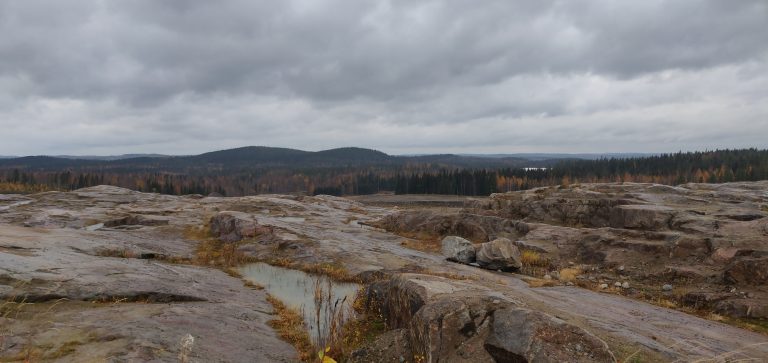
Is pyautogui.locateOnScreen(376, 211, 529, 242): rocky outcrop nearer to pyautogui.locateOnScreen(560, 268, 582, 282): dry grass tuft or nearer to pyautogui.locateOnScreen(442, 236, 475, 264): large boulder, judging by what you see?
pyautogui.locateOnScreen(442, 236, 475, 264): large boulder

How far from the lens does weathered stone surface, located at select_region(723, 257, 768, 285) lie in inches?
854

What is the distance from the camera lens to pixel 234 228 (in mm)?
44844

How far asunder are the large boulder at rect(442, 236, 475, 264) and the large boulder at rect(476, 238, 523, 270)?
1.72 meters

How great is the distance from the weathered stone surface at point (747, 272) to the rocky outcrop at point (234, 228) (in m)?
38.6

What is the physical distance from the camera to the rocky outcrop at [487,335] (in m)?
9.14

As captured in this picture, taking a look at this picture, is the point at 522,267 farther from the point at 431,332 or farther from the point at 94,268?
the point at 94,268

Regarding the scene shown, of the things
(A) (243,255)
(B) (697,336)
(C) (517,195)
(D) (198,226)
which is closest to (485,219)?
(C) (517,195)

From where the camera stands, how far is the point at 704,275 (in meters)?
24.2

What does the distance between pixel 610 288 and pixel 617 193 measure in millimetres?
23900

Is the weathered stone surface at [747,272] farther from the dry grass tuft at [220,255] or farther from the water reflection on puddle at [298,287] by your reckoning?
the dry grass tuft at [220,255]

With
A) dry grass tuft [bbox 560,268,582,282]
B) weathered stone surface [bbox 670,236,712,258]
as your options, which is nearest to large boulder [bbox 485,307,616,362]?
dry grass tuft [bbox 560,268,582,282]

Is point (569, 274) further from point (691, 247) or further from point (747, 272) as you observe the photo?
→ point (747, 272)

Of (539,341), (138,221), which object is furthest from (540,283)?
(138,221)

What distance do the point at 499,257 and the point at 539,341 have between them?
21.3 metres
